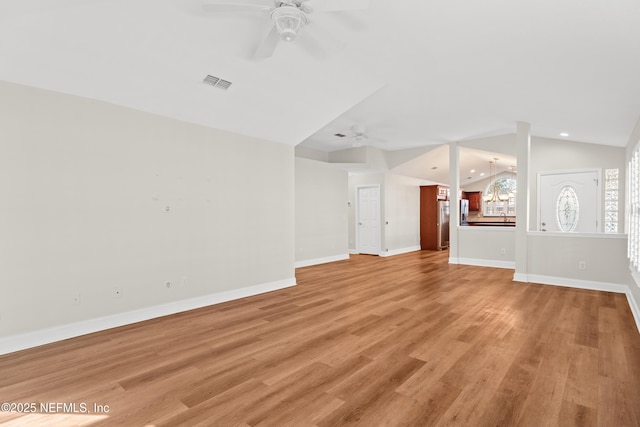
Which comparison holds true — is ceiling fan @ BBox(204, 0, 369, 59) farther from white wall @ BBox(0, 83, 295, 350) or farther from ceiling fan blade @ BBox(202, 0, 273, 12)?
A: white wall @ BBox(0, 83, 295, 350)

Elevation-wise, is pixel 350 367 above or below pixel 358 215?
below

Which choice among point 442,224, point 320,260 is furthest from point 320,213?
point 442,224

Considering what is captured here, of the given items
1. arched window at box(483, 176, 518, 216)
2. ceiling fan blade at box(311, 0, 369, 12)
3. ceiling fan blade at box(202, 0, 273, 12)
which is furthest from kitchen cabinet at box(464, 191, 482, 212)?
ceiling fan blade at box(202, 0, 273, 12)

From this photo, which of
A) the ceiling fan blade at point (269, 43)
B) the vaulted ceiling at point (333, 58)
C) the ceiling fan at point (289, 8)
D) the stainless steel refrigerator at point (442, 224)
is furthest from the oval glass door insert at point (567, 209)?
the ceiling fan blade at point (269, 43)

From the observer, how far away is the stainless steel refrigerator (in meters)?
10.6

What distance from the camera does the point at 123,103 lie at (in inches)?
142

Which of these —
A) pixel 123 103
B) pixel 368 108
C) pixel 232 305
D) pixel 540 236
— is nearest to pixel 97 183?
pixel 123 103

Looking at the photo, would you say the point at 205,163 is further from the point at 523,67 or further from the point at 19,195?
the point at 523,67

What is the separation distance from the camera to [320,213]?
8.12m

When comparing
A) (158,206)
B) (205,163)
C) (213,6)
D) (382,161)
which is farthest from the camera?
(382,161)

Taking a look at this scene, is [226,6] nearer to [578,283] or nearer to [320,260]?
[320,260]

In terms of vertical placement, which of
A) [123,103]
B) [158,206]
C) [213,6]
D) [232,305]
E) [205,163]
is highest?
[213,6]

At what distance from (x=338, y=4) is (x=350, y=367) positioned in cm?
287

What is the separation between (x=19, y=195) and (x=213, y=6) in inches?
102
